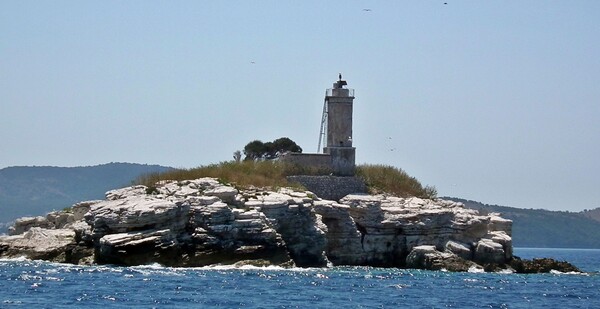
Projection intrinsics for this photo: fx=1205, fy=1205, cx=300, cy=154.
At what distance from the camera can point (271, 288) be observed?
145ft

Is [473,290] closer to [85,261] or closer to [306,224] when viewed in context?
[306,224]

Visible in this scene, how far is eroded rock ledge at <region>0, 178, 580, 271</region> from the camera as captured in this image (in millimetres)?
51491

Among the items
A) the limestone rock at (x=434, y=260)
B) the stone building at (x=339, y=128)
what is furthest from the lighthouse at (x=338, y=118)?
the limestone rock at (x=434, y=260)

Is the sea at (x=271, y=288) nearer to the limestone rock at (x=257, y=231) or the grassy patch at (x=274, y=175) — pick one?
the limestone rock at (x=257, y=231)

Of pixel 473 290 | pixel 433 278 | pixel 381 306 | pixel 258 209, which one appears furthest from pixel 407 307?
pixel 258 209

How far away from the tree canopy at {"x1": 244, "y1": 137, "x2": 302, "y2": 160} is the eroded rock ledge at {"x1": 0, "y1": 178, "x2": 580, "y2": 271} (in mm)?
16010

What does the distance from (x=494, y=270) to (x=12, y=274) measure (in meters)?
23.9

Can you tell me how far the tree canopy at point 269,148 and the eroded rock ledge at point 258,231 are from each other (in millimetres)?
16010

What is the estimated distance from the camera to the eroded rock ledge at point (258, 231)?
169 feet

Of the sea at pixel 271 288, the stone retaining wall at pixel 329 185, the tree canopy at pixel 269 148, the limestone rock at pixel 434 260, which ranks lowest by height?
the sea at pixel 271 288

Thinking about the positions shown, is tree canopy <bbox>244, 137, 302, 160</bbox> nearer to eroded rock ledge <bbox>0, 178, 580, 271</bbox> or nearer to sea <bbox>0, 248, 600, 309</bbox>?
eroded rock ledge <bbox>0, 178, 580, 271</bbox>

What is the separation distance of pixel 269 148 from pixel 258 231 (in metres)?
26.5

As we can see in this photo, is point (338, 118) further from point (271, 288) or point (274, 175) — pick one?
point (271, 288)

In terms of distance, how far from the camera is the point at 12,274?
152ft
